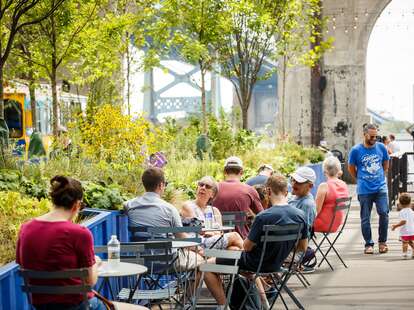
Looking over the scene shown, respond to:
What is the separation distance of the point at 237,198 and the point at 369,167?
3320mm

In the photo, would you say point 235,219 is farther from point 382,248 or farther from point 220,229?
point 382,248

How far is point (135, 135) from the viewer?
1437 centimetres

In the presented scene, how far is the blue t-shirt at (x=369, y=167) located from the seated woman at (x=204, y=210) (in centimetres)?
399

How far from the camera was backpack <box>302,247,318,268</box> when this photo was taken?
10484 mm

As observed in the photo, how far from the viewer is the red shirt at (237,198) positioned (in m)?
9.66

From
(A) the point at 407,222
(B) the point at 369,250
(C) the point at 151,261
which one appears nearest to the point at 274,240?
(C) the point at 151,261

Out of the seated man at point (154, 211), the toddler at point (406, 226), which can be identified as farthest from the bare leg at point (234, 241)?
the toddler at point (406, 226)

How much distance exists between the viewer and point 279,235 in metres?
7.52

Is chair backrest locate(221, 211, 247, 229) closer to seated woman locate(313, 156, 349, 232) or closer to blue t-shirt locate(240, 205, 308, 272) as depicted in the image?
blue t-shirt locate(240, 205, 308, 272)

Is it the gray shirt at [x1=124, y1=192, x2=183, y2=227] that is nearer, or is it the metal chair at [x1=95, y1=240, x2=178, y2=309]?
the metal chair at [x1=95, y1=240, x2=178, y2=309]

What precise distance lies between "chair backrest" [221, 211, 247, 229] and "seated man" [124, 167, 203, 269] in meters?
0.93

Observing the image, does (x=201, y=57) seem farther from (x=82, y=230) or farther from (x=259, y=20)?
(x=82, y=230)

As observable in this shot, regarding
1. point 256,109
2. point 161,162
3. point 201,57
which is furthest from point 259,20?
point 256,109

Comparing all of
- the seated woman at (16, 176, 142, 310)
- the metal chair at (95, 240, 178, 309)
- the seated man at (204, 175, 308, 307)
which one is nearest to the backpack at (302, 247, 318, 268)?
the seated man at (204, 175, 308, 307)
